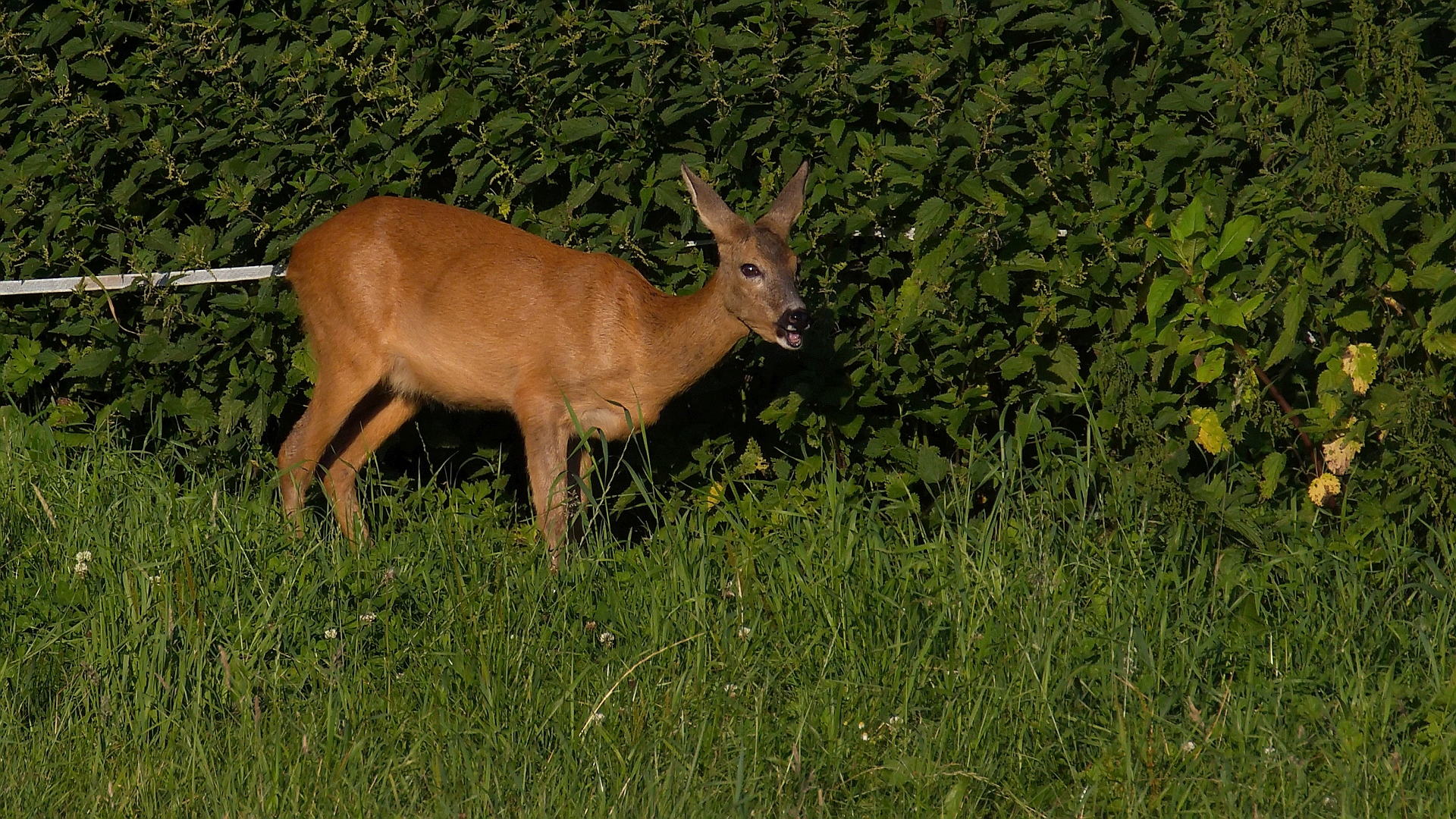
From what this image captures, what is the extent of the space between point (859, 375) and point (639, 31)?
1.51m

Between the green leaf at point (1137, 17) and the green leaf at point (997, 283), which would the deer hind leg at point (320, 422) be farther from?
the green leaf at point (1137, 17)

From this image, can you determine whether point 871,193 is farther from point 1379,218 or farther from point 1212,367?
point 1379,218

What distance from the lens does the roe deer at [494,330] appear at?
6023 mm

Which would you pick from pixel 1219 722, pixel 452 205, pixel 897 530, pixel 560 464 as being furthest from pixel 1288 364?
pixel 452 205


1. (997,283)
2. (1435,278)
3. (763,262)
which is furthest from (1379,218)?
(763,262)

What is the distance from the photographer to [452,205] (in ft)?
21.0

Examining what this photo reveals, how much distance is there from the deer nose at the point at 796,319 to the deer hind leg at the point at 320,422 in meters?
1.84

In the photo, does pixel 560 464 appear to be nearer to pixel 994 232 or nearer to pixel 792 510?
pixel 792 510

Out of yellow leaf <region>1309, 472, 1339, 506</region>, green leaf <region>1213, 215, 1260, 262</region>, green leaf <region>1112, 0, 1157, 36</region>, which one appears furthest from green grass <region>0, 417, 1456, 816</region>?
green leaf <region>1112, 0, 1157, 36</region>

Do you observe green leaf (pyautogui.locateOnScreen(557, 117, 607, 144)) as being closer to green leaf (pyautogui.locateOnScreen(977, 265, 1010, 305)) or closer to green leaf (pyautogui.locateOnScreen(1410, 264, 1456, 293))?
green leaf (pyautogui.locateOnScreen(977, 265, 1010, 305))

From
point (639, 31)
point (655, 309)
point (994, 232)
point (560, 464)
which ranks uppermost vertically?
point (639, 31)

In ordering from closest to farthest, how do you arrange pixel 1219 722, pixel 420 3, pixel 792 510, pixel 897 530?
pixel 1219 722
pixel 897 530
pixel 792 510
pixel 420 3

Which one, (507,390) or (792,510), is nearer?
(792,510)

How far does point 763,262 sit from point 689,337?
20.0 inches
